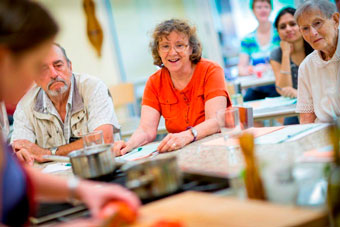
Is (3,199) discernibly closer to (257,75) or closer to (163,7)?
(257,75)

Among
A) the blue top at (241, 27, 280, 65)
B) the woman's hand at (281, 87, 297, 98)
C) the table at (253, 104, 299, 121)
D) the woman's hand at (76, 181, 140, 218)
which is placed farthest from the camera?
the blue top at (241, 27, 280, 65)

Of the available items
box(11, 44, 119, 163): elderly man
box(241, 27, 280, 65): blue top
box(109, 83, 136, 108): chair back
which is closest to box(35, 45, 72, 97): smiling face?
box(11, 44, 119, 163): elderly man

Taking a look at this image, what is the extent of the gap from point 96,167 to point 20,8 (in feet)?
2.38

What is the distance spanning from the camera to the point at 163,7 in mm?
6738

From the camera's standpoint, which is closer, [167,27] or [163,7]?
[167,27]

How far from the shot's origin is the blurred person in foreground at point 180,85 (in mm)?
2561

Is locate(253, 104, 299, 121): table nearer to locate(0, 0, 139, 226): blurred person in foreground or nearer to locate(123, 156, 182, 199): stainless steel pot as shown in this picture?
locate(123, 156, 182, 199): stainless steel pot

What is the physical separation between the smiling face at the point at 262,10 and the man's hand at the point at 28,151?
3.72 meters

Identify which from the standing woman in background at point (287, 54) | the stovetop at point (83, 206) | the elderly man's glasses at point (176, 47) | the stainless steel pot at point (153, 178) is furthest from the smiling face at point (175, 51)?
the stainless steel pot at point (153, 178)

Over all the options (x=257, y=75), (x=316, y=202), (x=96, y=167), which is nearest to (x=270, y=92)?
(x=257, y=75)

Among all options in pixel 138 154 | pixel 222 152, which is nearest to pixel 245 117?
pixel 222 152

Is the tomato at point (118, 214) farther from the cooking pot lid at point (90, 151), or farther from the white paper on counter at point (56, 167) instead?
the white paper on counter at point (56, 167)

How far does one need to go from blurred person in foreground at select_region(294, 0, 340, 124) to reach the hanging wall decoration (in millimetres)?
4010

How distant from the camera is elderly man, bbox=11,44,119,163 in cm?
271
